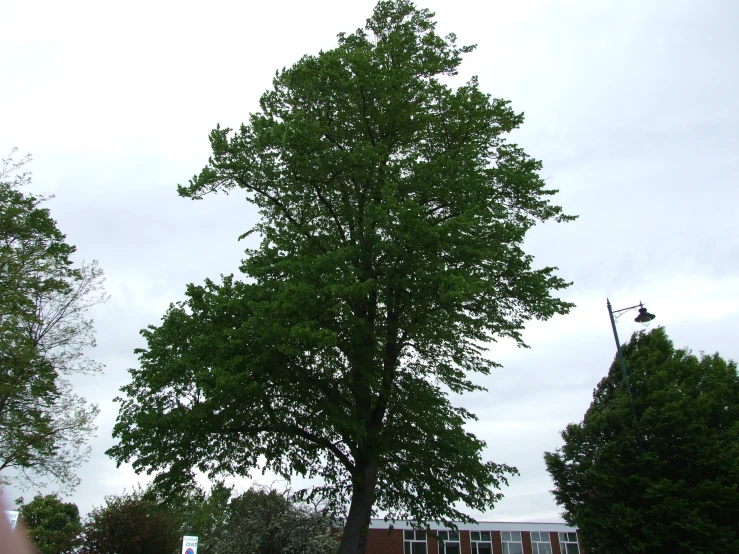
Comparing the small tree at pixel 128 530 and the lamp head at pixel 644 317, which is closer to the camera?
the lamp head at pixel 644 317

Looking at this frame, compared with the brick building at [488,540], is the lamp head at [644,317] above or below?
above

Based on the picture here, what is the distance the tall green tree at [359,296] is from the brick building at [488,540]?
100 feet

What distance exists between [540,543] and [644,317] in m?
35.5

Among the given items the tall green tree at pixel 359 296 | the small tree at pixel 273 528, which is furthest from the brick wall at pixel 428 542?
the tall green tree at pixel 359 296

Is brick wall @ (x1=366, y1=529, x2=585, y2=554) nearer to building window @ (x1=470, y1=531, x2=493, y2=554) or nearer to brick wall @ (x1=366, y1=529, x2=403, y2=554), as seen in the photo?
brick wall @ (x1=366, y1=529, x2=403, y2=554)

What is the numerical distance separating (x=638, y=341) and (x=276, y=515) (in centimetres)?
1738

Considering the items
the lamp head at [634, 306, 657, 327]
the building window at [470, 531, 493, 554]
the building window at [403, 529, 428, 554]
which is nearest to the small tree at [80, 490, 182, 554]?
the lamp head at [634, 306, 657, 327]

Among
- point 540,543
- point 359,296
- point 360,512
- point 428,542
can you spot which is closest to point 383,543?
point 428,542

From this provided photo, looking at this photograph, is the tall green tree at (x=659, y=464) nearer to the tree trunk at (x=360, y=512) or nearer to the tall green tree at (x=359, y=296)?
the tall green tree at (x=359, y=296)

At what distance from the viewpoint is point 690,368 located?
2323 cm

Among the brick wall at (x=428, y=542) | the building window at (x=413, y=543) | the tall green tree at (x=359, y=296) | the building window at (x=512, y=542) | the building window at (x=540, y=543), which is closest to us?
the tall green tree at (x=359, y=296)

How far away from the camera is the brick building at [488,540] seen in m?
47.5

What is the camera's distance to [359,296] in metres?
16.1

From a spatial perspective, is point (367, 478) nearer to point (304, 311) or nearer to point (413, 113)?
point (304, 311)
